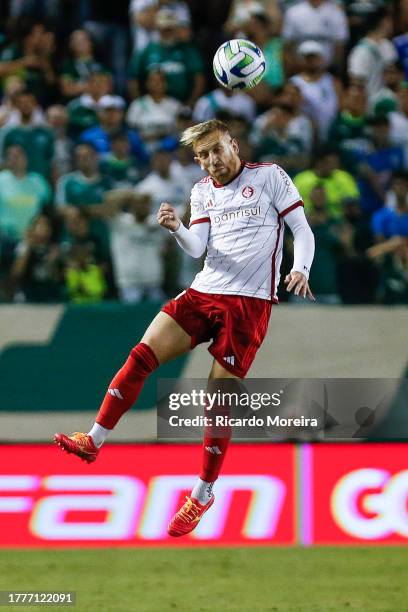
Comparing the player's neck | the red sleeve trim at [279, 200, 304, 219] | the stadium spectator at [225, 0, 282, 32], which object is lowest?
the red sleeve trim at [279, 200, 304, 219]

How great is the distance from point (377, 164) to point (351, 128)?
2.11ft

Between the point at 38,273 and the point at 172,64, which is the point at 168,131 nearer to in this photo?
the point at 172,64

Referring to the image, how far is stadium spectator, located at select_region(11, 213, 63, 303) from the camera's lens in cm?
1085

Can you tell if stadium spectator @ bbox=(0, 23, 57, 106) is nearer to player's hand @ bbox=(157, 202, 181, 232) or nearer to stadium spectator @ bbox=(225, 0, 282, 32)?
stadium spectator @ bbox=(225, 0, 282, 32)

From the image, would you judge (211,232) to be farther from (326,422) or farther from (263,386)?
(326,422)

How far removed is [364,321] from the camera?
10.6 meters

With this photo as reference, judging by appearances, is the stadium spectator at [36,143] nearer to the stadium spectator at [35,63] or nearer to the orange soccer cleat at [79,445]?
the stadium spectator at [35,63]

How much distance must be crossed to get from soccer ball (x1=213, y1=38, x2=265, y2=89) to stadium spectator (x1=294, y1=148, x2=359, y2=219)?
3.86 meters

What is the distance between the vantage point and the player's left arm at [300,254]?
692 centimetres

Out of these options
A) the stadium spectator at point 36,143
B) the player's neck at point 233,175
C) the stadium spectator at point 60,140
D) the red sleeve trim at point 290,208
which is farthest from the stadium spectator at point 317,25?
the red sleeve trim at point 290,208

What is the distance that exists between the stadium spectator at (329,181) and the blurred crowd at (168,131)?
0.02 metres

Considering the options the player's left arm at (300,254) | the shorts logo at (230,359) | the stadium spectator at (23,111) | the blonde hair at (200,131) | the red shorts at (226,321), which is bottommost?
the shorts logo at (230,359)

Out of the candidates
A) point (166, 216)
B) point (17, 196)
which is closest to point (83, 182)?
point (17, 196)

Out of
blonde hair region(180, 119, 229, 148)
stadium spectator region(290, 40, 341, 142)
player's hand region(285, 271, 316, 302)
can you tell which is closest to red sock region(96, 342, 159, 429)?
player's hand region(285, 271, 316, 302)
